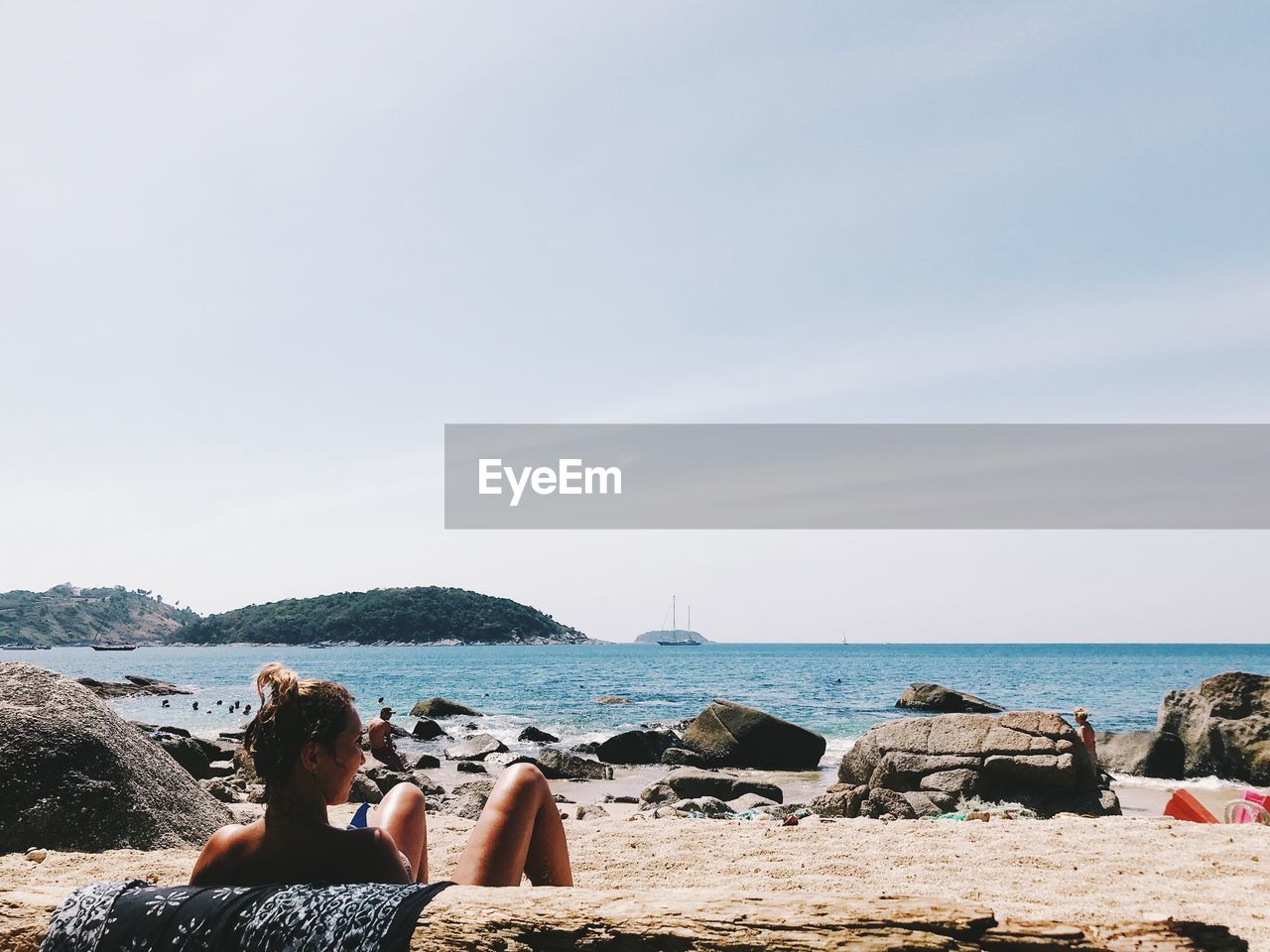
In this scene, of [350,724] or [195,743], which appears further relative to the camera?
[195,743]

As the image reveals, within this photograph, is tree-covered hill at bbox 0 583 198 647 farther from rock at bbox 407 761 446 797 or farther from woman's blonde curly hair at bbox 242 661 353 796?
woman's blonde curly hair at bbox 242 661 353 796

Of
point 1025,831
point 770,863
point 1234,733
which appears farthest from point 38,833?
point 1234,733

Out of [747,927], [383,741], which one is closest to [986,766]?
[383,741]

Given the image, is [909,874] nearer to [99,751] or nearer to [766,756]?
[99,751]

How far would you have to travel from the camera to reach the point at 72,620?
16138 centimetres

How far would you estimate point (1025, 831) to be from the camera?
25.5 feet

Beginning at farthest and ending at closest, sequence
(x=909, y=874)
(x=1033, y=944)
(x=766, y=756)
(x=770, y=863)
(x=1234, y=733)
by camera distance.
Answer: (x=766, y=756) < (x=1234, y=733) < (x=770, y=863) < (x=909, y=874) < (x=1033, y=944)

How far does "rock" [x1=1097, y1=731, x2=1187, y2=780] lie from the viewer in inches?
654

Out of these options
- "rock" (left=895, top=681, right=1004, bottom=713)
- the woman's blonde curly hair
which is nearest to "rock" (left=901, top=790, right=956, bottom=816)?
the woman's blonde curly hair

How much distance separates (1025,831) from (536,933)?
715cm

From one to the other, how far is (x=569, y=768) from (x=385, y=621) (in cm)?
12173

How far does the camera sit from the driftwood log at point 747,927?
199 centimetres

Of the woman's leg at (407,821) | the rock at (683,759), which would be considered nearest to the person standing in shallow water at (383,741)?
the rock at (683,759)

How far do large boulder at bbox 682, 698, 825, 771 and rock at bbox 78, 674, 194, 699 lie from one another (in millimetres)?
37639
